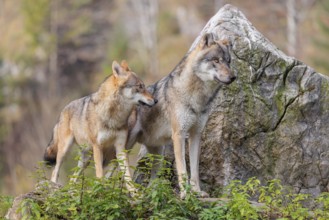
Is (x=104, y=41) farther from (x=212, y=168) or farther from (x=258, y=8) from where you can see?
(x=212, y=168)

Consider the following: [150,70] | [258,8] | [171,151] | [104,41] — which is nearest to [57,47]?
[104,41]

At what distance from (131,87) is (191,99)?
0.94 metres

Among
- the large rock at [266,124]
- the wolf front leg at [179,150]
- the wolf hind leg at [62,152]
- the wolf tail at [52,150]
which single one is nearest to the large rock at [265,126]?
the large rock at [266,124]

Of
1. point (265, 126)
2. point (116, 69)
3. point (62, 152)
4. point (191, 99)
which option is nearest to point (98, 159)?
point (62, 152)

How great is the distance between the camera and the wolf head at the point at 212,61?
36.7 feet

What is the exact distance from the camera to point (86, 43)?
6956 centimetres

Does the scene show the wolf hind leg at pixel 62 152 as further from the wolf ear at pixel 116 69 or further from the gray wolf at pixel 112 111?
the wolf ear at pixel 116 69

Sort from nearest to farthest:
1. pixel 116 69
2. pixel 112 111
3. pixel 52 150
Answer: pixel 112 111, pixel 116 69, pixel 52 150

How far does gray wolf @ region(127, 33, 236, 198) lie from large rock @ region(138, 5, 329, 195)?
3.21ft

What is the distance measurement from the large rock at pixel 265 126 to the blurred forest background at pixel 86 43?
29659mm

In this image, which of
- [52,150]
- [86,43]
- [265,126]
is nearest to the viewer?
[265,126]

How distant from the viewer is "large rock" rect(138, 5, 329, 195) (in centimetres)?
1270

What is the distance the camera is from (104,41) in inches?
2773

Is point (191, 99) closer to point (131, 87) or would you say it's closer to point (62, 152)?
point (131, 87)
